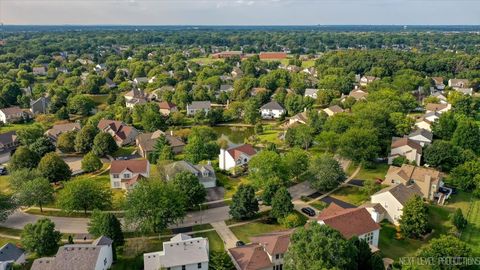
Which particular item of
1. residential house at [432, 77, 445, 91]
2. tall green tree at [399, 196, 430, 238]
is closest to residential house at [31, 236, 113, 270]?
tall green tree at [399, 196, 430, 238]

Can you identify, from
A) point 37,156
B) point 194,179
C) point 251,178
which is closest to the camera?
point 194,179

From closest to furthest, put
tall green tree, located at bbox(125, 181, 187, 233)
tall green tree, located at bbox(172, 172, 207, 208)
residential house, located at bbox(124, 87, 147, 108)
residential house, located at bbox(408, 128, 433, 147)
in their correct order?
1. tall green tree, located at bbox(125, 181, 187, 233)
2. tall green tree, located at bbox(172, 172, 207, 208)
3. residential house, located at bbox(408, 128, 433, 147)
4. residential house, located at bbox(124, 87, 147, 108)

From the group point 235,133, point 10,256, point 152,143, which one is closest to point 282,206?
point 10,256

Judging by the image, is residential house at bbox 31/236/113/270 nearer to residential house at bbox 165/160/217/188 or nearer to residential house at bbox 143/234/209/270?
residential house at bbox 143/234/209/270

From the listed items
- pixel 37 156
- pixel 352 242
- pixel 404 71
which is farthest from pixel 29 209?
pixel 404 71

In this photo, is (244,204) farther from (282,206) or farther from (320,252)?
(320,252)

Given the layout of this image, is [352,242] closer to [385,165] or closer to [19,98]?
[385,165]

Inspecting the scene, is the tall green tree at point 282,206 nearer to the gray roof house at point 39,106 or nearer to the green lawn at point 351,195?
the green lawn at point 351,195
